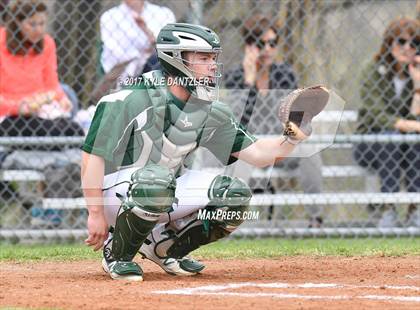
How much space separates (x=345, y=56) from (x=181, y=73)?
571cm

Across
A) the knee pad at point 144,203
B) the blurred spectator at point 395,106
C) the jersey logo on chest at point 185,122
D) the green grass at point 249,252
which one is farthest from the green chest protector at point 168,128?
the blurred spectator at point 395,106

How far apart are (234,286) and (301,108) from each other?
93 cm

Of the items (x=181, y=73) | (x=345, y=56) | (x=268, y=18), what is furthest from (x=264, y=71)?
(x=181, y=73)

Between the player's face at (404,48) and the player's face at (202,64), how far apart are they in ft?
12.1

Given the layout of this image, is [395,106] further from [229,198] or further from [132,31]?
[229,198]

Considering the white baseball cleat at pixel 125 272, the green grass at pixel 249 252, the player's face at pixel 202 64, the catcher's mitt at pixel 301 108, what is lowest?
the green grass at pixel 249 252

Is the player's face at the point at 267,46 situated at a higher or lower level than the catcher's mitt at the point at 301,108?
lower

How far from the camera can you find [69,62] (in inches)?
353

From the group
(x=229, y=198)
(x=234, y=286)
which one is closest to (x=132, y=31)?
(x=229, y=198)

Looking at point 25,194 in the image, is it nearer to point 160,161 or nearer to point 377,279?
point 160,161

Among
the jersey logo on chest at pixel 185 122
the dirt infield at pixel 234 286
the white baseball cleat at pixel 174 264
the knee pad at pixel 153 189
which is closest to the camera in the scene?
the dirt infield at pixel 234 286

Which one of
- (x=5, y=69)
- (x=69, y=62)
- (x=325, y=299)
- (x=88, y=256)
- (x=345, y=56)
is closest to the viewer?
(x=325, y=299)

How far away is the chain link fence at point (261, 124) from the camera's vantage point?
771 cm

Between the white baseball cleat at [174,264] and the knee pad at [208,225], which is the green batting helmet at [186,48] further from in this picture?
the white baseball cleat at [174,264]
